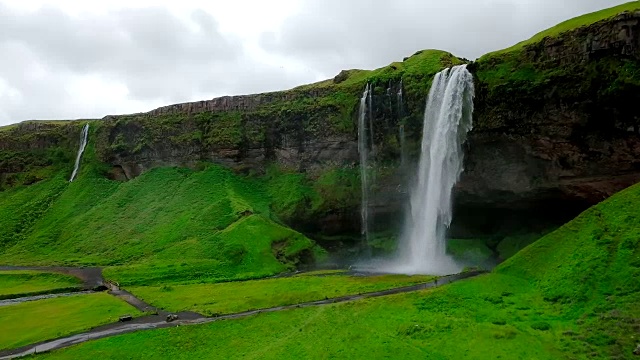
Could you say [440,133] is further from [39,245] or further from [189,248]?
[39,245]

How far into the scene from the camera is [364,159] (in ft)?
217

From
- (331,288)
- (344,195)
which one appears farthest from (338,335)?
(344,195)

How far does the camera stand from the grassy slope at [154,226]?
55.2 meters

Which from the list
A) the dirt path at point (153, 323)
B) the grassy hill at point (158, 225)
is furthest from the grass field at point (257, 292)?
the grassy hill at point (158, 225)

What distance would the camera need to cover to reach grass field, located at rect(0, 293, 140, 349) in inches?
1221

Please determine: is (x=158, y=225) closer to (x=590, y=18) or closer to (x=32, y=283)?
(x=32, y=283)

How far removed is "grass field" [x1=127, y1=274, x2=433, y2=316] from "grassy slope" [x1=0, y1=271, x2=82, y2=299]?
10.1 m

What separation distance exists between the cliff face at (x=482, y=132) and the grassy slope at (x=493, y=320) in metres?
13.5

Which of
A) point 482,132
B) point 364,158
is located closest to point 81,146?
point 364,158

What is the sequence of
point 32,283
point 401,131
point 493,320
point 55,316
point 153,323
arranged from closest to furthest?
1. point 493,320
2. point 153,323
3. point 55,316
4. point 32,283
5. point 401,131

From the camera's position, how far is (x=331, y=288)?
38219 mm

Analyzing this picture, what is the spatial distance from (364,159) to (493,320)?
41.8 meters

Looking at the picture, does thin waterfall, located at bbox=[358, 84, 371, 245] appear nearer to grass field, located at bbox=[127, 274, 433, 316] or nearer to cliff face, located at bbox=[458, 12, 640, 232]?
cliff face, located at bbox=[458, 12, 640, 232]

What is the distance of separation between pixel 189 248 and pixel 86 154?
44645 millimetres
